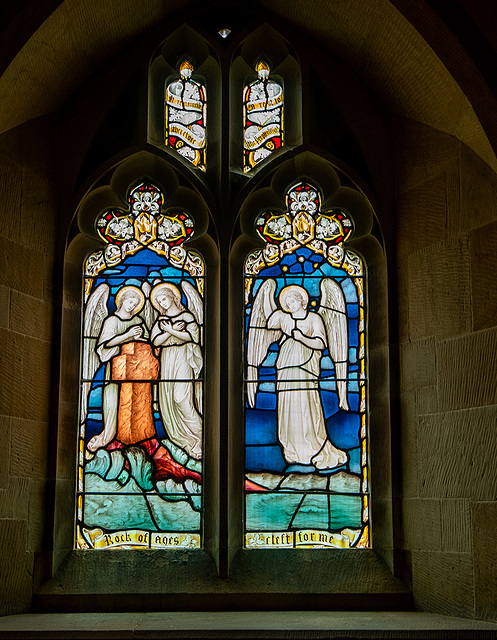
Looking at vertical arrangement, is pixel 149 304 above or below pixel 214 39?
below

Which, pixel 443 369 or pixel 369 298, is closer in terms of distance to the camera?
pixel 443 369

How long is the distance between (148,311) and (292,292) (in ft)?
2.99

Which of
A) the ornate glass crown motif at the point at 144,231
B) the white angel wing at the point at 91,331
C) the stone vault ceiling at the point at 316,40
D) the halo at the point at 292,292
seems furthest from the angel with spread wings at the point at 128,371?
the stone vault ceiling at the point at 316,40

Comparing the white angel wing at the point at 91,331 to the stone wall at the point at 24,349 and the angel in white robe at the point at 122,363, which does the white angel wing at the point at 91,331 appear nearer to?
the angel in white robe at the point at 122,363

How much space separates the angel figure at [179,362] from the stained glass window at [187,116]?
888 mm

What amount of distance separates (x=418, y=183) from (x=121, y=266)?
193cm

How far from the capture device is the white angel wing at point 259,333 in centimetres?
595

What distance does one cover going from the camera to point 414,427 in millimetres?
5629

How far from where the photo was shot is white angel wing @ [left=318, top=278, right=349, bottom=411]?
→ 19.5 ft

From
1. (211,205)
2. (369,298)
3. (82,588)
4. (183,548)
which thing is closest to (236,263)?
(211,205)

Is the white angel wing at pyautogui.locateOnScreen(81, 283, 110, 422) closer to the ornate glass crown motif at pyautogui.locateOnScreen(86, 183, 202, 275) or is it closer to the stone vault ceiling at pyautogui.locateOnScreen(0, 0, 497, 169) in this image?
the ornate glass crown motif at pyautogui.locateOnScreen(86, 183, 202, 275)

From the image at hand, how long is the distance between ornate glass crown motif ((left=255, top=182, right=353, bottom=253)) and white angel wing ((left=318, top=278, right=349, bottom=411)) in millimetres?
296

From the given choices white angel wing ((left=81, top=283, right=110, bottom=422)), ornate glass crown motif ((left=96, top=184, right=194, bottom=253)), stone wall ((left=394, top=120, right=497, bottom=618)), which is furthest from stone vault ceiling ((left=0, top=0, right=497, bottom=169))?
white angel wing ((left=81, top=283, right=110, bottom=422))

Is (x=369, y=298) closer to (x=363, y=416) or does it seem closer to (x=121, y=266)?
(x=363, y=416)
